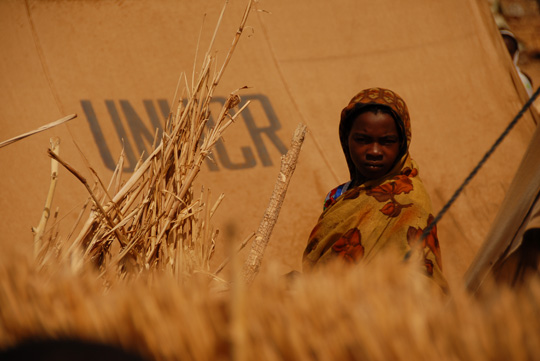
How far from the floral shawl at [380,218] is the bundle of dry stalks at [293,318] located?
834mm

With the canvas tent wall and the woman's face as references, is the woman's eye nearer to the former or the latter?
the woman's face

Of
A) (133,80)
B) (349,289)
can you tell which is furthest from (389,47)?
(349,289)

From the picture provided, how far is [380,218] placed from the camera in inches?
68.3

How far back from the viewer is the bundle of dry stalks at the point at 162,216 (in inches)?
68.9

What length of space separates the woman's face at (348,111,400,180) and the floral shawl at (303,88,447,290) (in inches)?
1.0

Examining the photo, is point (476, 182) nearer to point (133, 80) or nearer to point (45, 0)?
point (133, 80)

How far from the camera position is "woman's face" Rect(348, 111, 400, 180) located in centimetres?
180

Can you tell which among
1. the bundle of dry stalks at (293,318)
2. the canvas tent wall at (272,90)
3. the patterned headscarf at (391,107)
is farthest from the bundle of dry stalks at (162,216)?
the canvas tent wall at (272,90)

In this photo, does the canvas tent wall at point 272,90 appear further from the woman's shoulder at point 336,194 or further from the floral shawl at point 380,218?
the floral shawl at point 380,218

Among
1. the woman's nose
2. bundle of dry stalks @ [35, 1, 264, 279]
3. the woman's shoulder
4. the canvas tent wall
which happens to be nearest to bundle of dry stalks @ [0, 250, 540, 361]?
bundle of dry stalks @ [35, 1, 264, 279]

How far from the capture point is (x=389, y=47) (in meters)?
3.84

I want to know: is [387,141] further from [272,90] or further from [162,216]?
[272,90]

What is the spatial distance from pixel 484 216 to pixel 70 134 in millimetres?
1955

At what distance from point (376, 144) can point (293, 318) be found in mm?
1095
